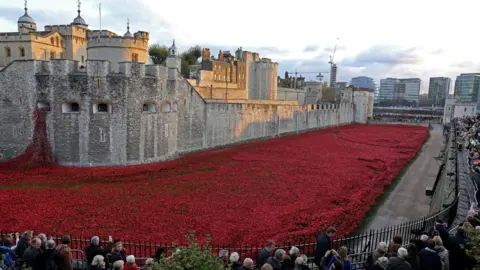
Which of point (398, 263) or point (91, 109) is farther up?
point (91, 109)

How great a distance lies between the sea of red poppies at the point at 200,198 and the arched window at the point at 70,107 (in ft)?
13.0

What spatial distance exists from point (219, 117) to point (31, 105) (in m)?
16.5

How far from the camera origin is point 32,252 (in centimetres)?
737

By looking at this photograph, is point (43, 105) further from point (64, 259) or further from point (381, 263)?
point (381, 263)

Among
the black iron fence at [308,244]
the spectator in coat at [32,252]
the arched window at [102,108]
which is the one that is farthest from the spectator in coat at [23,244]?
the arched window at [102,108]

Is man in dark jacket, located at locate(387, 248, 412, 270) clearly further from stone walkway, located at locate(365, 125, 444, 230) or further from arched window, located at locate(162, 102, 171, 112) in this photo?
arched window, located at locate(162, 102, 171, 112)

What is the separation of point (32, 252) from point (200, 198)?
9.89 meters

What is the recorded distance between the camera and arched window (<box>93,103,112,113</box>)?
76.6ft

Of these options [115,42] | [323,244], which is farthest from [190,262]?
[115,42]

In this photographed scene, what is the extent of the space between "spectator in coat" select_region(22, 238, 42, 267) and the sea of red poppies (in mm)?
4789

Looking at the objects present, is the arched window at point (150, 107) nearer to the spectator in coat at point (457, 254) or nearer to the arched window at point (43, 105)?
the arched window at point (43, 105)

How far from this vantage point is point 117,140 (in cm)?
2380

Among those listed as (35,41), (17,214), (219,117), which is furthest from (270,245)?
(35,41)

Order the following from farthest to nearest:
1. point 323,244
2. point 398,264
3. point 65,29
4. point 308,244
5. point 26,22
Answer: point 26,22 < point 65,29 < point 308,244 < point 323,244 < point 398,264
